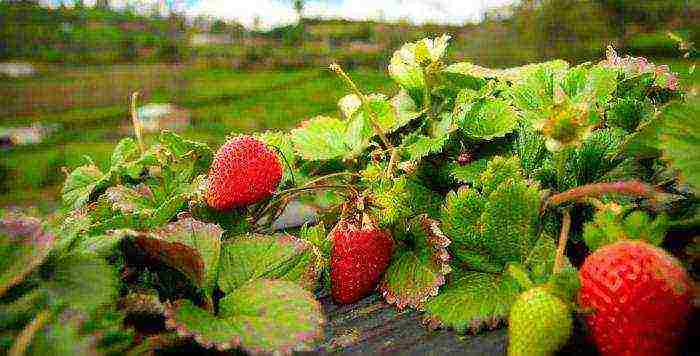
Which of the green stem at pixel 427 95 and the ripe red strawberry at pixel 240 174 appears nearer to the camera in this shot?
the ripe red strawberry at pixel 240 174

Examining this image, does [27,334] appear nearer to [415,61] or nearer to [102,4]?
[415,61]

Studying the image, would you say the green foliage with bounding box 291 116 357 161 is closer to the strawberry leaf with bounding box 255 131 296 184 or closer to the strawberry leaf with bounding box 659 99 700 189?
the strawberry leaf with bounding box 255 131 296 184

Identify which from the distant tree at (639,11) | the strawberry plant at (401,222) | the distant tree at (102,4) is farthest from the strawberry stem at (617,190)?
the distant tree at (102,4)

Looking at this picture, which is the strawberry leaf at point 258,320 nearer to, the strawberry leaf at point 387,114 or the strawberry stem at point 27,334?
the strawberry stem at point 27,334

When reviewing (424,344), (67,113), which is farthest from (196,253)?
(67,113)

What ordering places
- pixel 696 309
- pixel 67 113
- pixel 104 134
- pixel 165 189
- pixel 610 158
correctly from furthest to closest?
pixel 67 113 < pixel 104 134 < pixel 165 189 < pixel 610 158 < pixel 696 309

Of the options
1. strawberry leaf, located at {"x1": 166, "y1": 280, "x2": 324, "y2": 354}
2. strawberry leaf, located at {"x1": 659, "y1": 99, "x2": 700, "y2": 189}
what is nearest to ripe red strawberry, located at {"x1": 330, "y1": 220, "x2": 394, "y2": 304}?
strawberry leaf, located at {"x1": 166, "y1": 280, "x2": 324, "y2": 354}

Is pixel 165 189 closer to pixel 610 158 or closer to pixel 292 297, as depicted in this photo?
pixel 292 297
